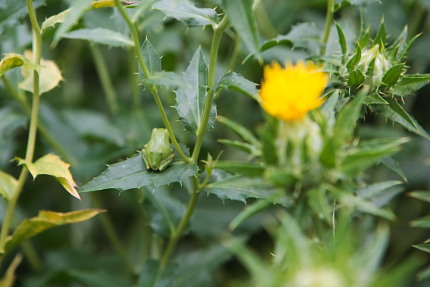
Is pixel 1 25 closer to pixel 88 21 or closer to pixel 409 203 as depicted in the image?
pixel 88 21

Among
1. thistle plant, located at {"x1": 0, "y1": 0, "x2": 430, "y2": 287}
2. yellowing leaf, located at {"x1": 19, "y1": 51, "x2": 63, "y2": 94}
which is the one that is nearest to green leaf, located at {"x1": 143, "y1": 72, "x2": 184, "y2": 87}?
thistle plant, located at {"x1": 0, "y1": 0, "x2": 430, "y2": 287}

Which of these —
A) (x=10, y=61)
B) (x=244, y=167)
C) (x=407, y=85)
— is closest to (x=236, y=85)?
(x=244, y=167)

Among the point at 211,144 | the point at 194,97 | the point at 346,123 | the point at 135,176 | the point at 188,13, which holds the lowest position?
the point at 211,144

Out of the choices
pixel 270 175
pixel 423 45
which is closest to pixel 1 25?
pixel 270 175

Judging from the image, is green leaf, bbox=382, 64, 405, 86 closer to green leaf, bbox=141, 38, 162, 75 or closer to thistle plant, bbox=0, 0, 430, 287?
thistle plant, bbox=0, 0, 430, 287

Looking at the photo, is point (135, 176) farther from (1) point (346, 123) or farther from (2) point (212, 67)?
(1) point (346, 123)

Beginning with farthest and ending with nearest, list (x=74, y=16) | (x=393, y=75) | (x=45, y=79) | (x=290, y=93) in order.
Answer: (x=45, y=79) → (x=393, y=75) → (x=74, y=16) → (x=290, y=93)

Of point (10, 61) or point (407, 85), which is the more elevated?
point (10, 61)
